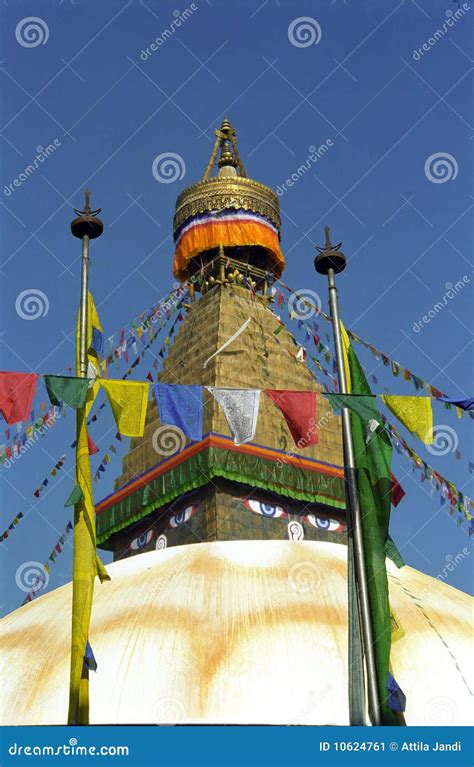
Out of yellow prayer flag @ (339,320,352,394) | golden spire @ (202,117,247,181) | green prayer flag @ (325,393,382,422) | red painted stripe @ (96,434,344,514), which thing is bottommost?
green prayer flag @ (325,393,382,422)

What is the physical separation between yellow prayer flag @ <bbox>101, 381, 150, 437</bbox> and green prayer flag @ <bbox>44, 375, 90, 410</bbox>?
36 centimetres

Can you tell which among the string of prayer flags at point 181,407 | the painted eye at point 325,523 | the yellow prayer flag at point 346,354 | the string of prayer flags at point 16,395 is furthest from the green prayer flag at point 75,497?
the painted eye at point 325,523

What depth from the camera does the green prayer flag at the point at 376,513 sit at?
1037 centimetres

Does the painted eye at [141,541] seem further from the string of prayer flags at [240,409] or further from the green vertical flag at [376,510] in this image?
the green vertical flag at [376,510]

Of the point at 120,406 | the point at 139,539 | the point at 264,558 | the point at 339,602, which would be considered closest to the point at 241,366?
the point at 139,539

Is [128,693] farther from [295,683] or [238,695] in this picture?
[295,683]

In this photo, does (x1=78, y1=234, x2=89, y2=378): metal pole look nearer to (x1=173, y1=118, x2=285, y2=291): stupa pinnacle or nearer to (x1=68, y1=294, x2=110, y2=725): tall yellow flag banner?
(x1=68, y1=294, x2=110, y2=725): tall yellow flag banner

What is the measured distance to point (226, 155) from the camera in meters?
27.1

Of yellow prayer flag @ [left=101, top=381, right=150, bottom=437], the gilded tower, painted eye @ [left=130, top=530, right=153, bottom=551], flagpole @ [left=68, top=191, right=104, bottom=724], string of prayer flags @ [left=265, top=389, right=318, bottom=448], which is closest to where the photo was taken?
flagpole @ [left=68, top=191, right=104, bottom=724]

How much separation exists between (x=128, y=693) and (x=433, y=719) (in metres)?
4.01

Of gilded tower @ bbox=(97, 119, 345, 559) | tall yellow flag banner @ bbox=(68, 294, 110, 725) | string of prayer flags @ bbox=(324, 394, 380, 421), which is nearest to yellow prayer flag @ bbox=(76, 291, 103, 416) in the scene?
tall yellow flag banner @ bbox=(68, 294, 110, 725)

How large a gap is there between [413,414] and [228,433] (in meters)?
7.39

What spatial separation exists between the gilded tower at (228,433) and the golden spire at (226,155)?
1.36 metres

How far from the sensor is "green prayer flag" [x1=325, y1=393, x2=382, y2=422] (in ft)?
37.6
